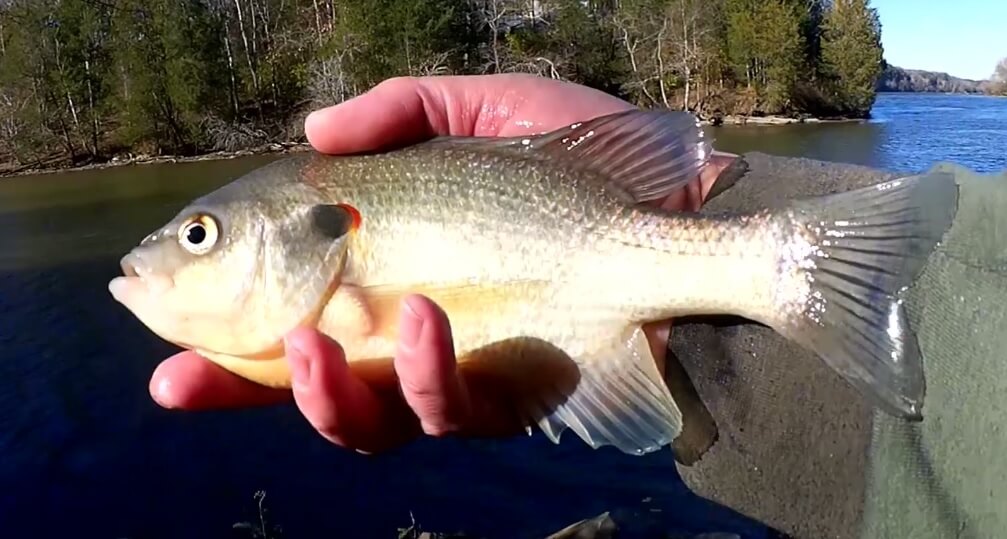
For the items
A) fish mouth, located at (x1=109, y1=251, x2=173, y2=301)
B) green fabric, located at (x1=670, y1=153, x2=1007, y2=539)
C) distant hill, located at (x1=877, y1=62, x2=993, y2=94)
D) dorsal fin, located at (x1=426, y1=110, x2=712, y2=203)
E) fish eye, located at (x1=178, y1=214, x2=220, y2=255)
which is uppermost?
dorsal fin, located at (x1=426, y1=110, x2=712, y2=203)

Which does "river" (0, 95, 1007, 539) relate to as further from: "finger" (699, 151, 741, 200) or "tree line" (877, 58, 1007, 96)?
"tree line" (877, 58, 1007, 96)

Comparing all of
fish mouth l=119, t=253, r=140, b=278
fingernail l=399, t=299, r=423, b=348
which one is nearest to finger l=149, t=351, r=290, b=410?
fish mouth l=119, t=253, r=140, b=278

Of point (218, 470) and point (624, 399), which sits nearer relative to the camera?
point (624, 399)

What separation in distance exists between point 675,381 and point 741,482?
16.1 inches

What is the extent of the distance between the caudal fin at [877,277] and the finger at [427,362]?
1.06 metres

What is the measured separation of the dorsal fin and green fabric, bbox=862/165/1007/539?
30.4 inches

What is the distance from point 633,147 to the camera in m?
2.79

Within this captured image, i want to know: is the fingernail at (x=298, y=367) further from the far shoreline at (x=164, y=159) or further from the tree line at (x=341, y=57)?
the tree line at (x=341, y=57)

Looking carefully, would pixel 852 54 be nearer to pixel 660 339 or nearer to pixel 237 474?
pixel 237 474

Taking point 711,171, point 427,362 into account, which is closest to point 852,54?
point 711,171

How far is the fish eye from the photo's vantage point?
2.73 m

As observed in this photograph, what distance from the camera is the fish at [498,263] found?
8.43 ft

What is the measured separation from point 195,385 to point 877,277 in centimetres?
A: 221

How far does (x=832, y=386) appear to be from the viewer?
2.65m
